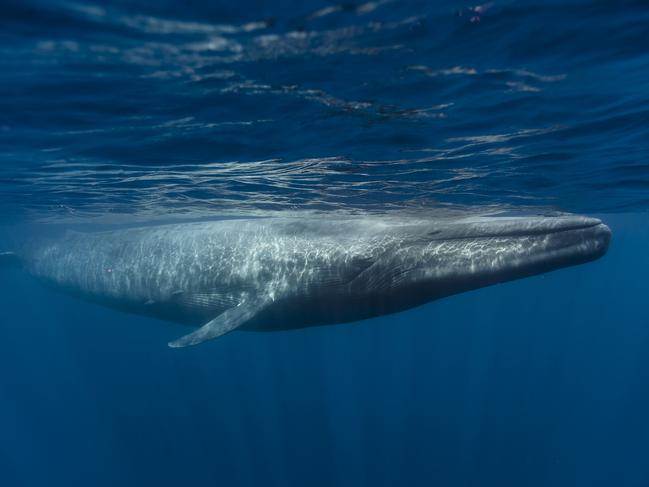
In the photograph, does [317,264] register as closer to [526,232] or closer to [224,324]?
[224,324]

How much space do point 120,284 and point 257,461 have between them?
18765 millimetres

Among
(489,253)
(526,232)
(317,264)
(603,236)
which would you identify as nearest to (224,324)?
(317,264)

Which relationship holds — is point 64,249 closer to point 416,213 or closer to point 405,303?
point 405,303

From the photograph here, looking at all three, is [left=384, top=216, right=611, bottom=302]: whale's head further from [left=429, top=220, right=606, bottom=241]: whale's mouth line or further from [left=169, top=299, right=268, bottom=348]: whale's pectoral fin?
A: [left=169, top=299, right=268, bottom=348]: whale's pectoral fin

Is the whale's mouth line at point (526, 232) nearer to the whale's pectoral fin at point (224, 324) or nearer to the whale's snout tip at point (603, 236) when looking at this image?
the whale's snout tip at point (603, 236)

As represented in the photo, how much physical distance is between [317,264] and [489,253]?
144 inches

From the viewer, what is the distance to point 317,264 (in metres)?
9.87

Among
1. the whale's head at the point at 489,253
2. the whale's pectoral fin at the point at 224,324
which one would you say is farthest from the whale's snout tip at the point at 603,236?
the whale's pectoral fin at the point at 224,324

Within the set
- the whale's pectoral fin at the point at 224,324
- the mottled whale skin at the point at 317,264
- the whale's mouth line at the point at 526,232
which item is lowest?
the whale's pectoral fin at the point at 224,324

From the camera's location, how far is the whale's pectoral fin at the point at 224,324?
347 inches

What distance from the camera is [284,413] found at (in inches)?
1305

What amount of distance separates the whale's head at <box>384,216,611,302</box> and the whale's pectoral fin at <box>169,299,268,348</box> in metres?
3.05

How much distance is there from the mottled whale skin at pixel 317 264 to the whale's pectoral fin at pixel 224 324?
29mm

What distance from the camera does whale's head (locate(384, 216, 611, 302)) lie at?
803cm
